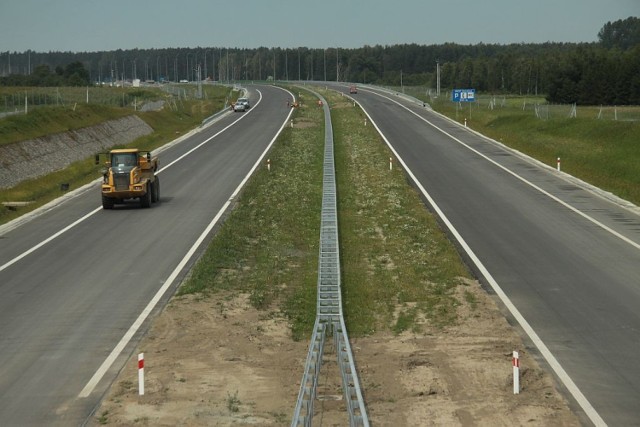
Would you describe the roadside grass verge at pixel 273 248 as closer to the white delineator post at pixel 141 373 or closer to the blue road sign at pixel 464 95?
the white delineator post at pixel 141 373

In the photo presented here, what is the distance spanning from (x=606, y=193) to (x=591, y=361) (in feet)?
79.9

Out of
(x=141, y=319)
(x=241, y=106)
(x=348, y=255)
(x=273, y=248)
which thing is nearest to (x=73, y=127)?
(x=241, y=106)

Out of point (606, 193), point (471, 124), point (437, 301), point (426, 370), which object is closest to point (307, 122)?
point (471, 124)

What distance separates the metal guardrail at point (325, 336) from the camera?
49.6 feet

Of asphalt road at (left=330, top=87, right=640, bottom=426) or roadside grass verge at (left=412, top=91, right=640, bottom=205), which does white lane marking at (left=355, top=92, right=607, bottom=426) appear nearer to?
asphalt road at (left=330, top=87, right=640, bottom=426)

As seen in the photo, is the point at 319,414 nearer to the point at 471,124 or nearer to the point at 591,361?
the point at 591,361

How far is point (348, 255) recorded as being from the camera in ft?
101

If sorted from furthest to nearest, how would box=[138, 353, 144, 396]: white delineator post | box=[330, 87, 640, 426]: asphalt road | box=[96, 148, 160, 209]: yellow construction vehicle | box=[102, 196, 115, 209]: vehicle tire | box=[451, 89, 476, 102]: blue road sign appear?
1. box=[451, 89, 476, 102]: blue road sign
2. box=[102, 196, 115, 209]: vehicle tire
3. box=[96, 148, 160, 209]: yellow construction vehicle
4. box=[330, 87, 640, 426]: asphalt road
5. box=[138, 353, 144, 396]: white delineator post

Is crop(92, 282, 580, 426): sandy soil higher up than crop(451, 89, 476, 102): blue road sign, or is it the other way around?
crop(451, 89, 476, 102): blue road sign

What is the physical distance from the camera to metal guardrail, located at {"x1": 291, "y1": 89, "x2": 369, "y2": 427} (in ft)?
49.6

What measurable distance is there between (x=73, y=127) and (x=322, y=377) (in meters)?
60.3

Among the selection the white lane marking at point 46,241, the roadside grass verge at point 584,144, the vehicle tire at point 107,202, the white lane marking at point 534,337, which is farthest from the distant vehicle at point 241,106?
the white lane marking at point 534,337

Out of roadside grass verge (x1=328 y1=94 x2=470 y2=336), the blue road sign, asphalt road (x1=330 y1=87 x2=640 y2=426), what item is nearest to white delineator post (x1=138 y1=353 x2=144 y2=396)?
roadside grass verge (x1=328 y1=94 x2=470 y2=336)

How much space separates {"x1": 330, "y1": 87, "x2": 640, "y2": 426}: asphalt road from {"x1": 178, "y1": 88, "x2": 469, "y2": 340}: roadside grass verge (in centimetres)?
140
